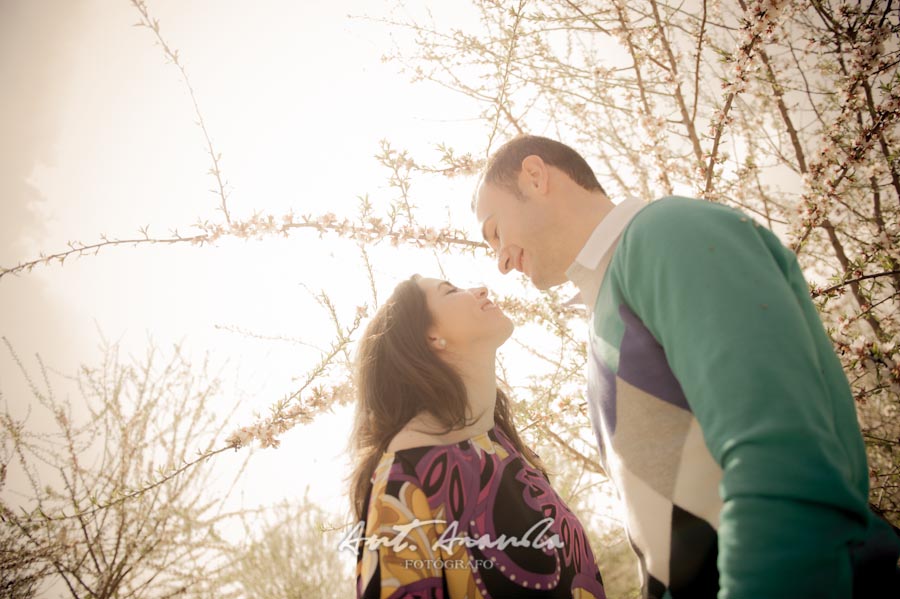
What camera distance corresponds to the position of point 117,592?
11.7 ft

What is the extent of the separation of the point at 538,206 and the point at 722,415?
98 cm

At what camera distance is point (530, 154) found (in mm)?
1562

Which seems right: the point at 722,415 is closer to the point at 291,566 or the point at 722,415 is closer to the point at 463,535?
the point at 463,535

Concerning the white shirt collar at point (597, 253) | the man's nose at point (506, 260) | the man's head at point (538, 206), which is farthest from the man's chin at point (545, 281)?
the white shirt collar at point (597, 253)

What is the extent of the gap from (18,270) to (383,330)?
1.79 metres

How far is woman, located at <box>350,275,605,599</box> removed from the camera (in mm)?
1285

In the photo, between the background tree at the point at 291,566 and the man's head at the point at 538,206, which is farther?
the background tree at the point at 291,566

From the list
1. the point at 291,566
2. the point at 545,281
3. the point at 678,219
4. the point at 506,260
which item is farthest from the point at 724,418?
the point at 291,566

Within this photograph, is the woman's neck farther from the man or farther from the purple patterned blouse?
the man

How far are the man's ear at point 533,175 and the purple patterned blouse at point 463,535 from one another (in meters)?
1.02

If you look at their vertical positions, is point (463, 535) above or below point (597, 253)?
below

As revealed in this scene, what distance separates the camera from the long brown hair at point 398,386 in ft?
5.79

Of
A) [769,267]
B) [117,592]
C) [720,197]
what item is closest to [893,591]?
[769,267]

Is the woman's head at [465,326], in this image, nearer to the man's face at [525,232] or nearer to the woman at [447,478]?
the woman at [447,478]
